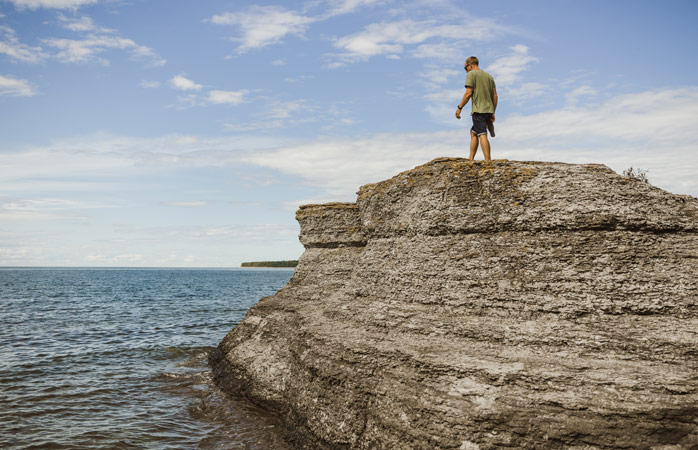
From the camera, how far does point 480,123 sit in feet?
35.3

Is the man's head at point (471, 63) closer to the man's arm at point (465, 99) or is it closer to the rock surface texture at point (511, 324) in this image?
the man's arm at point (465, 99)

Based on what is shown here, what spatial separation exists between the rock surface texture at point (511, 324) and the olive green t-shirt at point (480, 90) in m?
2.15

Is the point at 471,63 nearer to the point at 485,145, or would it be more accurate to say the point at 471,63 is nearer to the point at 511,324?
the point at 485,145

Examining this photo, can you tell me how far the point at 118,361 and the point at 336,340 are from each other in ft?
38.8

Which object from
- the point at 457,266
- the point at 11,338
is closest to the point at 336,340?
the point at 457,266

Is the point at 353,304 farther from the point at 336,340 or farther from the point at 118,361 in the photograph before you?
the point at 118,361

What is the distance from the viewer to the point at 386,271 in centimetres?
975

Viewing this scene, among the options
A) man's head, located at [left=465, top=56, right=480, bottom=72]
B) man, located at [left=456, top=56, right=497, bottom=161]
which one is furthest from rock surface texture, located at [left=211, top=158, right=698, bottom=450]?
man's head, located at [left=465, top=56, right=480, bottom=72]

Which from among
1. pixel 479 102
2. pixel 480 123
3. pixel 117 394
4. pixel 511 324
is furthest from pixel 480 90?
pixel 117 394

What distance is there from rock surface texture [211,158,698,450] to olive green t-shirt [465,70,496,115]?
7.07 ft

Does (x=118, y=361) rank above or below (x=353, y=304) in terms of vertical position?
below

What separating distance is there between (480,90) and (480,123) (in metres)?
0.81

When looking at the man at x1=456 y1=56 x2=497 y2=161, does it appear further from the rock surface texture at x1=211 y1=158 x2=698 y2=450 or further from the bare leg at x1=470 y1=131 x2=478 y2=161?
the rock surface texture at x1=211 y1=158 x2=698 y2=450

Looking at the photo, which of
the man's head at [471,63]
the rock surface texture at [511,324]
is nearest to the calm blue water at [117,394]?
the rock surface texture at [511,324]
